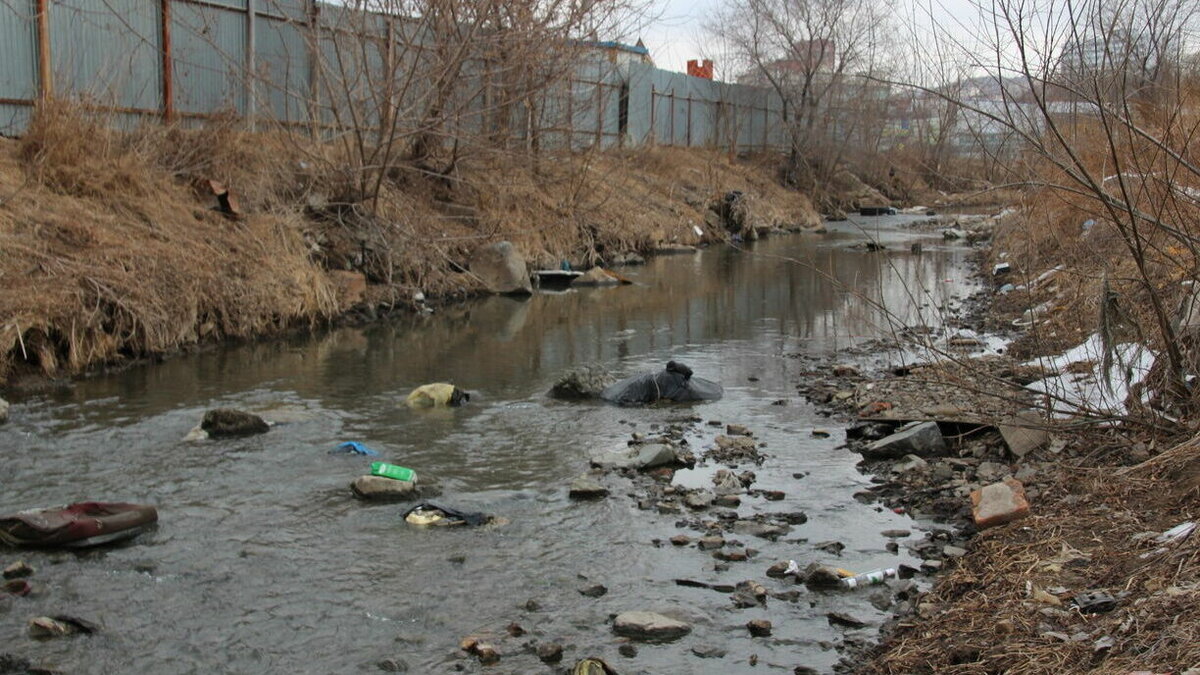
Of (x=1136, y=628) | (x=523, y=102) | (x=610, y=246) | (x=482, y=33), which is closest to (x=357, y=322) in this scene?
(x=482, y=33)

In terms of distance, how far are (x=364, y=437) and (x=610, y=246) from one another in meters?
11.5

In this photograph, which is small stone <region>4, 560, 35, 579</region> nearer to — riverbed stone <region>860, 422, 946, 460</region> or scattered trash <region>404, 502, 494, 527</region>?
scattered trash <region>404, 502, 494, 527</region>

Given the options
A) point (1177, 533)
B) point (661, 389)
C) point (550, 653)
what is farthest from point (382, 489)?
point (1177, 533)

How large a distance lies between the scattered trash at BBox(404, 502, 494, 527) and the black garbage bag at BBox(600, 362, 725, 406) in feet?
8.83

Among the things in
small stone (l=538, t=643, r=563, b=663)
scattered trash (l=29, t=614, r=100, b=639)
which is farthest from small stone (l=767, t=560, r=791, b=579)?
scattered trash (l=29, t=614, r=100, b=639)

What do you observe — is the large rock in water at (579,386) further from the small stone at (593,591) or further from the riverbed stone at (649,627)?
the riverbed stone at (649,627)

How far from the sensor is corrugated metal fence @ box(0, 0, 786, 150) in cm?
1148

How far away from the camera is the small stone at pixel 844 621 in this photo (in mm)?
4291

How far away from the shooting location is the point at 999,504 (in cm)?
516

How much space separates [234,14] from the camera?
Result: 14078 mm

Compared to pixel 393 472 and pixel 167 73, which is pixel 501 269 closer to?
pixel 167 73

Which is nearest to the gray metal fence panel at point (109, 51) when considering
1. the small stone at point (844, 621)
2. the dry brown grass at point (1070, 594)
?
the small stone at point (844, 621)

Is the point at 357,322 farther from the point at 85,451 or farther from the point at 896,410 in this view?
the point at 896,410

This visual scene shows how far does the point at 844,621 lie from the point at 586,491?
1.87m
